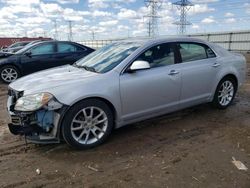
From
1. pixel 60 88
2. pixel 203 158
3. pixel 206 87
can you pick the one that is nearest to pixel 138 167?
pixel 203 158

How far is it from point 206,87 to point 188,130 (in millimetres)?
1062

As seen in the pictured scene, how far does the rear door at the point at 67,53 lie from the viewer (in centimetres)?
1032

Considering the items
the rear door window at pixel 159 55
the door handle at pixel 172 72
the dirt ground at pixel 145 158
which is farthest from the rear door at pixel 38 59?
the door handle at pixel 172 72

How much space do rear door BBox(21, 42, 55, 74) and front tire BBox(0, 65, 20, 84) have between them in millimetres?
347

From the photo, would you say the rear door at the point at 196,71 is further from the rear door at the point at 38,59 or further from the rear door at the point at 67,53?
the rear door at the point at 38,59

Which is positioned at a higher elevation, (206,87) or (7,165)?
(206,87)

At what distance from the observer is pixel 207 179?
3270 millimetres

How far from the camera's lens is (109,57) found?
478cm

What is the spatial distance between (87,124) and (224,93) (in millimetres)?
3217

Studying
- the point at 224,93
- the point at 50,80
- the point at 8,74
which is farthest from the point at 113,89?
the point at 8,74

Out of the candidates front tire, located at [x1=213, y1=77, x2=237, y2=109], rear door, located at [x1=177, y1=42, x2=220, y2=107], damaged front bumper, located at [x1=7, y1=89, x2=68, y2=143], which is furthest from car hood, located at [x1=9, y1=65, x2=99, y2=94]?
front tire, located at [x1=213, y1=77, x2=237, y2=109]

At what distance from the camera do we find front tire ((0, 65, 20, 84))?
9.99 m

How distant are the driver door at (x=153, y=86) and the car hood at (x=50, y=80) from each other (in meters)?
0.59

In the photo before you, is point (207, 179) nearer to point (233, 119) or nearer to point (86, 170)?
point (86, 170)
